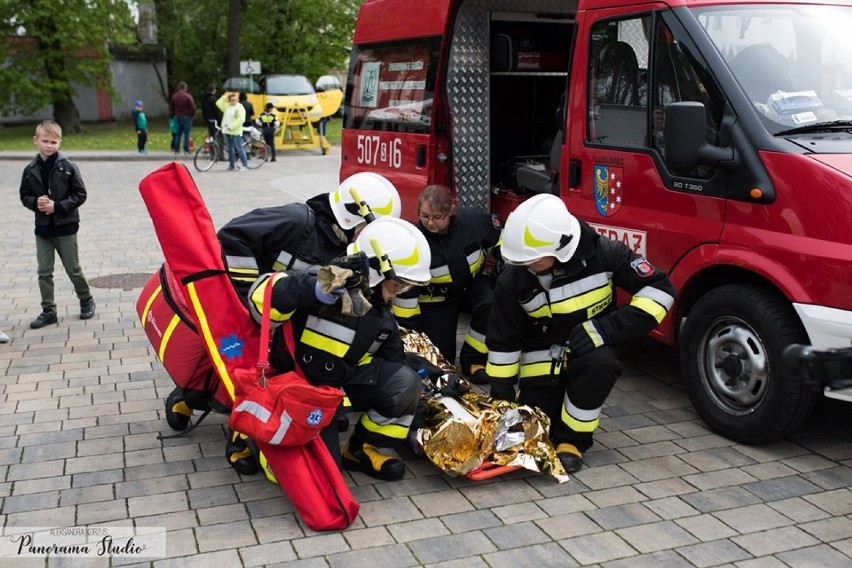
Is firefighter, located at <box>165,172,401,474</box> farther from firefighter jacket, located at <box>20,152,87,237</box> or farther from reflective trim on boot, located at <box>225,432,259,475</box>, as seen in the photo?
firefighter jacket, located at <box>20,152,87,237</box>

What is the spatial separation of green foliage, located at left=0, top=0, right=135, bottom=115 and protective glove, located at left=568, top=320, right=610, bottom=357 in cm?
2662

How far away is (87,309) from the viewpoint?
7.31m

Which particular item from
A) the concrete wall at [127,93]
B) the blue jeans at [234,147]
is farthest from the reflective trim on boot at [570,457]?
the concrete wall at [127,93]

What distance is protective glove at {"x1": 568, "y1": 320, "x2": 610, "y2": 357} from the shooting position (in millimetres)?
4484

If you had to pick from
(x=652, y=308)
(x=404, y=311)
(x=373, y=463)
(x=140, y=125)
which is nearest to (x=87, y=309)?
(x=404, y=311)

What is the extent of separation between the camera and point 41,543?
146 inches

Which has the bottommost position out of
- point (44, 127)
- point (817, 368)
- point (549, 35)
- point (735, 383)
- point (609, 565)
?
point (609, 565)

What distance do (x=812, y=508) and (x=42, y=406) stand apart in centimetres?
405

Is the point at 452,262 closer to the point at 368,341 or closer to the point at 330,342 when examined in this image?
the point at 368,341

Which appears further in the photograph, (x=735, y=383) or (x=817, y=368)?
(x=735, y=383)

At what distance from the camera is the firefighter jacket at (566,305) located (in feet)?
14.8

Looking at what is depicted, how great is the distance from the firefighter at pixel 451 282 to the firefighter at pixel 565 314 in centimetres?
98

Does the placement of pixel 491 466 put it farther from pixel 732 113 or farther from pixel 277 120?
pixel 277 120

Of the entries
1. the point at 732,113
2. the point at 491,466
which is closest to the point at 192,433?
the point at 491,466
